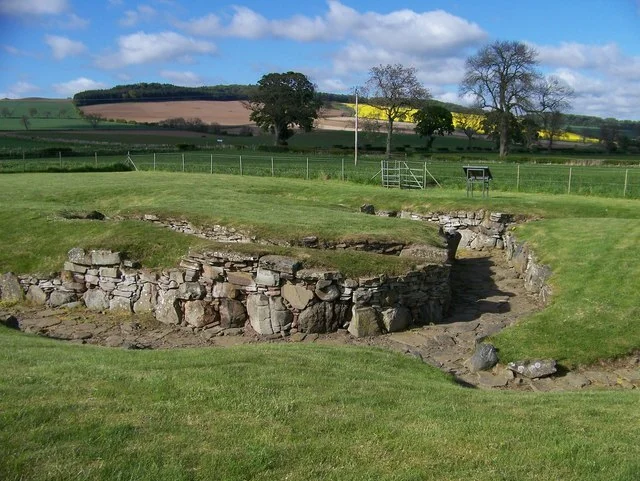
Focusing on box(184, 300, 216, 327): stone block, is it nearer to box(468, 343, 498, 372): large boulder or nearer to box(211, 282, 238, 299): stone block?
box(211, 282, 238, 299): stone block

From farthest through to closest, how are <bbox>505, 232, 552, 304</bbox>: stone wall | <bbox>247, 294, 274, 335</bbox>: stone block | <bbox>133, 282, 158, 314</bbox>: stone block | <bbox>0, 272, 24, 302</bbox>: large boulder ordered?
1. <bbox>505, 232, 552, 304</bbox>: stone wall
2. <bbox>0, 272, 24, 302</bbox>: large boulder
3. <bbox>133, 282, 158, 314</bbox>: stone block
4. <bbox>247, 294, 274, 335</bbox>: stone block

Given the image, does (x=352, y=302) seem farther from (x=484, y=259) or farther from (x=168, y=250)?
(x=484, y=259)

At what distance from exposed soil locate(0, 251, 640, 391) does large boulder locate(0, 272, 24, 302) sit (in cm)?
59

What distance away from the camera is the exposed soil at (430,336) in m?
10.1

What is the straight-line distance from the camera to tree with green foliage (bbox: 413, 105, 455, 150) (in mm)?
83881

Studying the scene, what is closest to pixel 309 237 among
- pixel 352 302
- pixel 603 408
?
pixel 352 302

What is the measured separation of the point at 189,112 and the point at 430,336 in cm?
8629

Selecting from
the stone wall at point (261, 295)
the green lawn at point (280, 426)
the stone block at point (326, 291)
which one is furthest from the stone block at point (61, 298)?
the green lawn at point (280, 426)

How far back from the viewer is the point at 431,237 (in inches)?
660

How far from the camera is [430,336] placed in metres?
12.3

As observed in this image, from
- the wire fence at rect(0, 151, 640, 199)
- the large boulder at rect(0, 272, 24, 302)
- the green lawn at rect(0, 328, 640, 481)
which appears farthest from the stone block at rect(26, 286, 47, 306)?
the wire fence at rect(0, 151, 640, 199)

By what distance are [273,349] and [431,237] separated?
28.9 feet

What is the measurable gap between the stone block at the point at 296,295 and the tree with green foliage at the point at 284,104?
232ft

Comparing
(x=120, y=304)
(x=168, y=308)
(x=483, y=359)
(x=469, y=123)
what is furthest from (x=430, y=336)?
(x=469, y=123)
